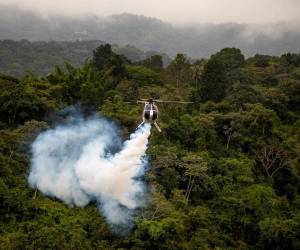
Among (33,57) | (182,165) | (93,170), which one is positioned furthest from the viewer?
(33,57)

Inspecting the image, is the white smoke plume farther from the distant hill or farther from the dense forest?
the distant hill

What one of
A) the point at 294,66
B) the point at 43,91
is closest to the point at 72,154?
the point at 43,91

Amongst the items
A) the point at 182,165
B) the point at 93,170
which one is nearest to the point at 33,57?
the point at 182,165

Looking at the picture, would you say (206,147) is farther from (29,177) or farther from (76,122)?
(29,177)

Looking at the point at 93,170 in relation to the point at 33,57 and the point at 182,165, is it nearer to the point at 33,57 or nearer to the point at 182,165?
the point at 182,165

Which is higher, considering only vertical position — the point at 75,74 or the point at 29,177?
the point at 75,74

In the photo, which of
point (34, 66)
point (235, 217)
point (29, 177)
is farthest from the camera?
point (34, 66)
